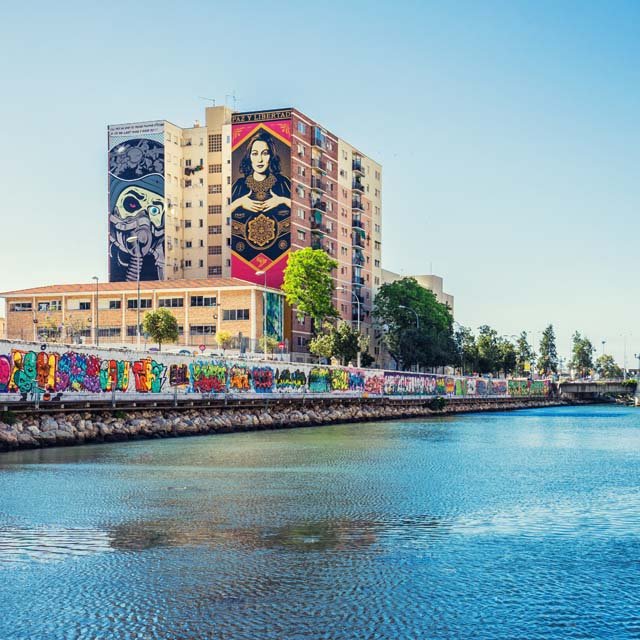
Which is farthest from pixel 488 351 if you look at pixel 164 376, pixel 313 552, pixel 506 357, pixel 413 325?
pixel 313 552

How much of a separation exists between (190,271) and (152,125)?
23.6 meters

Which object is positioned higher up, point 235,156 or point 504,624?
point 235,156

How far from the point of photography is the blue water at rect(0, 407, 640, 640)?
13641 mm

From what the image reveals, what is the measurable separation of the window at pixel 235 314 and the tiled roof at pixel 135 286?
3.38 meters

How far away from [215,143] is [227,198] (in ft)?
30.0

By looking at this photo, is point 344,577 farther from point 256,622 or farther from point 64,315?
point 64,315

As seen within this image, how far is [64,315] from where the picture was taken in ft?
432

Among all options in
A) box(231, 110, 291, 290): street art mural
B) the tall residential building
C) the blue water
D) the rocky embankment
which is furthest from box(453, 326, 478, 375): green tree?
the blue water

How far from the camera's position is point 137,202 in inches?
5620

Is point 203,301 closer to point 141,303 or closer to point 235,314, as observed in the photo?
point 235,314

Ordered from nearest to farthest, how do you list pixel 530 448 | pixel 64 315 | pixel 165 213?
pixel 530 448
pixel 64 315
pixel 165 213

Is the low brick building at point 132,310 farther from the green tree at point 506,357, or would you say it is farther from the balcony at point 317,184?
the green tree at point 506,357

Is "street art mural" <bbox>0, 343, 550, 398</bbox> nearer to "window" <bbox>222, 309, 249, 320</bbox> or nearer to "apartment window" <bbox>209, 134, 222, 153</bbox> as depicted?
"window" <bbox>222, 309, 249, 320</bbox>

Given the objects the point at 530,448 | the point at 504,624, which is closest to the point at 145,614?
the point at 504,624
